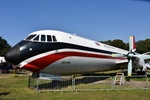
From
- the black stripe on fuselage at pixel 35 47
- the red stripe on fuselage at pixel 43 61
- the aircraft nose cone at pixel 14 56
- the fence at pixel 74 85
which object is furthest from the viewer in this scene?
the fence at pixel 74 85

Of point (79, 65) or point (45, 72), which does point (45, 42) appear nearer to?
point (45, 72)

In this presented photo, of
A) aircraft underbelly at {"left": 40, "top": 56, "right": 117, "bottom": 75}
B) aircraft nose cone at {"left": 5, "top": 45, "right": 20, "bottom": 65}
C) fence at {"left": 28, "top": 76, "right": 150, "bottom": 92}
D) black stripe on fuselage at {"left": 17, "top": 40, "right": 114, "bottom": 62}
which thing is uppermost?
black stripe on fuselage at {"left": 17, "top": 40, "right": 114, "bottom": 62}

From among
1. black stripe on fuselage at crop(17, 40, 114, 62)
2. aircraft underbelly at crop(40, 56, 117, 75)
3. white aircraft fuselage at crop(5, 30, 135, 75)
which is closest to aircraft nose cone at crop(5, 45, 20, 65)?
white aircraft fuselage at crop(5, 30, 135, 75)

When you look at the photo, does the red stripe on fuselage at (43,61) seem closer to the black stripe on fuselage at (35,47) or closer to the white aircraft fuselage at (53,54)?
the white aircraft fuselage at (53,54)

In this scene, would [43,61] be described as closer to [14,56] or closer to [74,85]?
[14,56]

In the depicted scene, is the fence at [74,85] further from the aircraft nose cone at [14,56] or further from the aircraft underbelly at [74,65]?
the aircraft nose cone at [14,56]

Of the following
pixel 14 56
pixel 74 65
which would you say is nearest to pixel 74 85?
pixel 74 65

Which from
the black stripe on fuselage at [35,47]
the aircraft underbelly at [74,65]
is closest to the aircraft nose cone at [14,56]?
the black stripe on fuselage at [35,47]

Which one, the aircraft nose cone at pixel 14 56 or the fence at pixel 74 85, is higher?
the aircraft nose cone at pixel 14 56

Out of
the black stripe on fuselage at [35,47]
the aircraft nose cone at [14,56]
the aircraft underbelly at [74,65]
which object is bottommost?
the aircraft underbelly at [74,65]

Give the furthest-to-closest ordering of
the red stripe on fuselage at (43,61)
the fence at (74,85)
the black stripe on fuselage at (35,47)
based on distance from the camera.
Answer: the fence at (74,85), the red stripe on fuselage at (43,61), the black stripe on fuselage at (35,47)

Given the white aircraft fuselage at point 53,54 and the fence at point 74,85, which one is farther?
the fence at point 74,85

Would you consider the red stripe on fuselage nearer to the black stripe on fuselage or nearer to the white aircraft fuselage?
the white aircraft fuselage

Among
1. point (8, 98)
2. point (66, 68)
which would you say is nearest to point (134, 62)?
point (66, 68)
